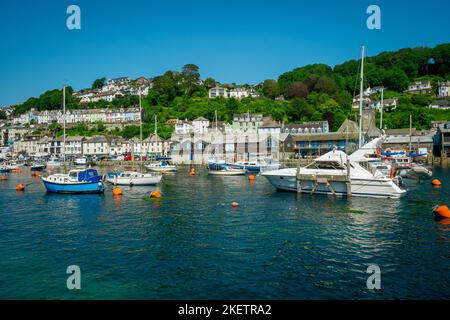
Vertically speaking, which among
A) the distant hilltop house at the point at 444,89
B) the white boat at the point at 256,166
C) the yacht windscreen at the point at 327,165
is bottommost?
the white boat at the point at 256,166

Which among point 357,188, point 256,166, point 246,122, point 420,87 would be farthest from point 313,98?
point 357,188

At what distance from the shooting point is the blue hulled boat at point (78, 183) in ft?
133

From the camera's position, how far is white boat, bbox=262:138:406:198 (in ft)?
115

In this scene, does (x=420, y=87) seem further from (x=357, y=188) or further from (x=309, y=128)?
(x=357, y=188)

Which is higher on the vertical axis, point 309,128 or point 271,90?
point 271,90

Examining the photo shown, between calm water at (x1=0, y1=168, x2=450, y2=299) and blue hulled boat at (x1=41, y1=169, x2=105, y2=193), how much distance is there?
586cm

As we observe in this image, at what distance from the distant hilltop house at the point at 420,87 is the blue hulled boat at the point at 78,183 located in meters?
169

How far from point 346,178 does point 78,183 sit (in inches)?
1126

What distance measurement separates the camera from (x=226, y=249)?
780 inches

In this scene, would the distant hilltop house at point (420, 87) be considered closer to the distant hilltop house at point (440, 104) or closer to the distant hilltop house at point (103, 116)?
the distant hilltop house at point (440, 104)

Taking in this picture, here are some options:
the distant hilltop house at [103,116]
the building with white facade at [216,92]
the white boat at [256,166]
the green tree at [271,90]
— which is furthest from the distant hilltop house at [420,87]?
the white boat at [256,166]

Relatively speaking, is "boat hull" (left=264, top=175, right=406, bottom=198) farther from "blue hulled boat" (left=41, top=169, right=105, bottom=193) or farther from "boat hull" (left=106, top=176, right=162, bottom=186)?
→ "blue hulled boat" (left=41, top=169, right=105, bottom=193)

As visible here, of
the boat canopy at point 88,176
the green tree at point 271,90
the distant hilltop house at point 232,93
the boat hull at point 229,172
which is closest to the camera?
the boat canopy at point 88,176

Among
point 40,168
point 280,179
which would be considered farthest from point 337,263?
point 40,168
